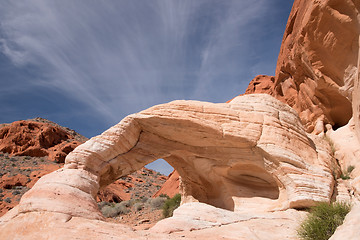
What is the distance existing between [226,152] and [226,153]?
4cm

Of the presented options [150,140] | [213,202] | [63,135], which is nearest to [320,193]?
[213,202]

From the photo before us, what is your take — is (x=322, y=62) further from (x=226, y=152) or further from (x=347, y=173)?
(x=226, y=152)

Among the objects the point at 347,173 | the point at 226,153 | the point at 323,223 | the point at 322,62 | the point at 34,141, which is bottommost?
the point at 323,223

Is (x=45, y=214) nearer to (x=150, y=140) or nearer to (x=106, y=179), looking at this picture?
(x=106, y=179)

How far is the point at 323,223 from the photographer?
18.2 feet

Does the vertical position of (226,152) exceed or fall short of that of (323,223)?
it exceeds it

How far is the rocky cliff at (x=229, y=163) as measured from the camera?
5875 mm

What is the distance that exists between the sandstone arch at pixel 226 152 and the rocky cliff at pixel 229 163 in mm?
36

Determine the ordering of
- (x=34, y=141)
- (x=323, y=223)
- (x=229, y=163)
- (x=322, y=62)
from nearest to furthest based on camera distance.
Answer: (x=323, y=223)
(x=229, y=163)
(x=322, y=62)
(x=34, y=141)

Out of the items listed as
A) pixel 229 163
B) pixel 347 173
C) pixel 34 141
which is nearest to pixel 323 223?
pixel 229 163

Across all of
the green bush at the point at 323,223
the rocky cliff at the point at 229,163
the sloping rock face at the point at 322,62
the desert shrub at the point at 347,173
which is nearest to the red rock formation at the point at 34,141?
the rocky cliff at the point at 229,163

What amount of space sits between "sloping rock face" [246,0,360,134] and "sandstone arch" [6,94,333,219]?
2.74 m

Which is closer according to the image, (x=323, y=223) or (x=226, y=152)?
(x=323, y=223)

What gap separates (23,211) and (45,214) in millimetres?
641
